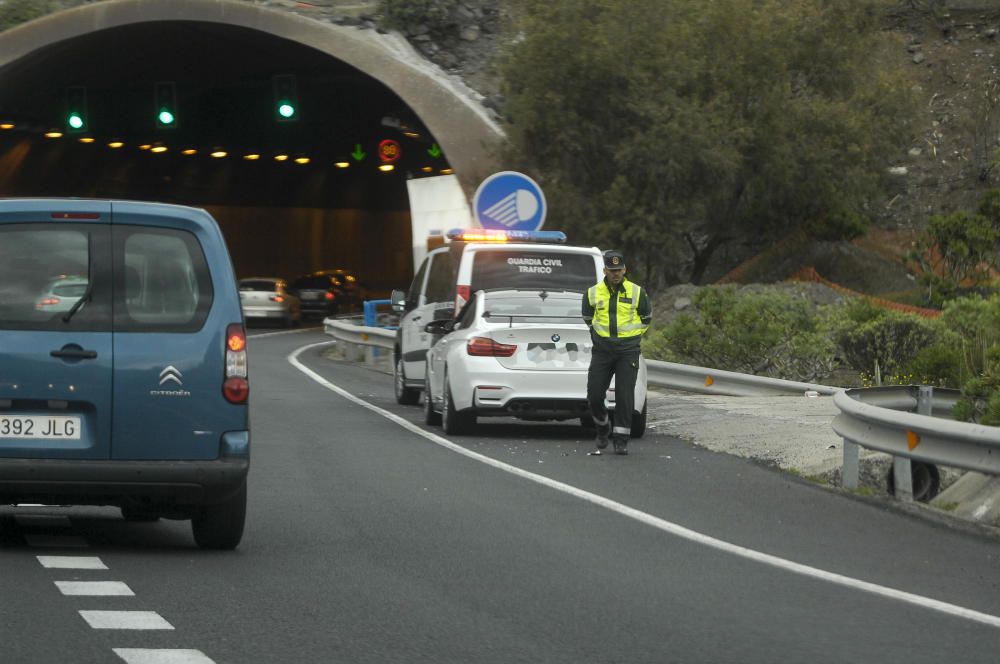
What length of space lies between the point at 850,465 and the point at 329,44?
33260 millimetres

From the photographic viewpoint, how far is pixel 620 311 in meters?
16.1

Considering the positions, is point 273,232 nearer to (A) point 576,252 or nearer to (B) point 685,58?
(B) point 685,58

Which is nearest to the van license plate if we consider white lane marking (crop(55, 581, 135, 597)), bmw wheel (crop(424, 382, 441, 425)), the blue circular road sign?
white lane marking (crop(55, 581, 135, 597))

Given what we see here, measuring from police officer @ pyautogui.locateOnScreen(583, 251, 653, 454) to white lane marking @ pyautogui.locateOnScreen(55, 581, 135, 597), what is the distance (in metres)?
7.90

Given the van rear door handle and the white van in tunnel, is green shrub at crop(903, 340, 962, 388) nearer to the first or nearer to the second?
the white van in tunnel

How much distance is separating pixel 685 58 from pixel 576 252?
56.0 feet

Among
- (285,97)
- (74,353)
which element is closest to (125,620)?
(74,353)

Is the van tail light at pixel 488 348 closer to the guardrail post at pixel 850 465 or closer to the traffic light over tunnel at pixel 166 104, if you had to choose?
the guardrail post at pixel 850 465

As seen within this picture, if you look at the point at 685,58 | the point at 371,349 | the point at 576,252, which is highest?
the point at 685,58

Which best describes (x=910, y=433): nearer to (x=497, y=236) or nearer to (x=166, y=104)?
(x=497, y=236)

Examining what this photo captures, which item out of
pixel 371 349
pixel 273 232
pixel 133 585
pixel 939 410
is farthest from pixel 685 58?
pixel 273 232

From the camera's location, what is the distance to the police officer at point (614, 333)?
1614cm

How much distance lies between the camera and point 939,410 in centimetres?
1502

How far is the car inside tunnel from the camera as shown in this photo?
49094 millimetres
